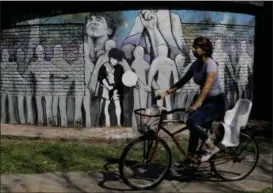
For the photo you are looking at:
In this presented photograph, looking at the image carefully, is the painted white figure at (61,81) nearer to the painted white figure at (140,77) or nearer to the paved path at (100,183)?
the painted white figure at (140,77)

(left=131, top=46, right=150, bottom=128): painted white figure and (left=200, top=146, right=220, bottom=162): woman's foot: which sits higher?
(left=131, top=46, right=150, bottom=128): painted white figure

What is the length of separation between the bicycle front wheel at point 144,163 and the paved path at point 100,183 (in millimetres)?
125

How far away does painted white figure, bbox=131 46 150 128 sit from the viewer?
385 inches

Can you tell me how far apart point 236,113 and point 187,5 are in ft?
13.2

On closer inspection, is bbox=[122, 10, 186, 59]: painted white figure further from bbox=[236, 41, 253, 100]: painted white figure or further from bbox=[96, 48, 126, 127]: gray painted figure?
bbox=[236, 41, 253, 100]: painted white figure

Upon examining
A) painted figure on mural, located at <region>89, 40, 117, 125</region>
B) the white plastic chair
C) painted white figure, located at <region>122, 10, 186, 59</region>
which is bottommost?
the white plastic chair

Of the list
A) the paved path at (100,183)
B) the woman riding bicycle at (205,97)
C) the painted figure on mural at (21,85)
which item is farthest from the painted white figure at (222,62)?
the woman riding bicycle at (205,97)

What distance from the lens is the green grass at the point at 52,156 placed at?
22.6 ft

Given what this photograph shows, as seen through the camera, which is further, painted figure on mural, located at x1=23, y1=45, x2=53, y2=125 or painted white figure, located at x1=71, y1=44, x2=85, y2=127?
painted figure on mural, located at x1=23, y1=45, x2=53, y2=125

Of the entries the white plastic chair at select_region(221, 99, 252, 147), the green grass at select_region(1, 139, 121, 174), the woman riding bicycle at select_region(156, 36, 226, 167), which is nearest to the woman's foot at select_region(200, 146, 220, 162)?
the woman riding bicycle at select_region(156, 36, 226, 167)

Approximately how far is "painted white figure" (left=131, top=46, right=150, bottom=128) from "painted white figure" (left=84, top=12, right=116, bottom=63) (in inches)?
24.3

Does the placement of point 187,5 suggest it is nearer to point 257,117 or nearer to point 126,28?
point 126,28

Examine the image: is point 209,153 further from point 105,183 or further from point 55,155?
point 55,155

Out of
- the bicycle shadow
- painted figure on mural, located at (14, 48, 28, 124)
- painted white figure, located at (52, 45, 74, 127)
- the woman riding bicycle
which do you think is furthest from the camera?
painted figure on mural, located at (14, 48, 28, 124)
